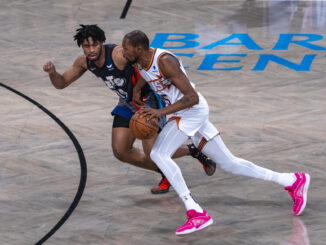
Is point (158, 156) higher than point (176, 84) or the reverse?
the reverse

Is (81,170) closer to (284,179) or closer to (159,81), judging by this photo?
(159,81)

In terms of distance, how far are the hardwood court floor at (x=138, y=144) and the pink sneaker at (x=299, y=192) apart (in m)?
0.09

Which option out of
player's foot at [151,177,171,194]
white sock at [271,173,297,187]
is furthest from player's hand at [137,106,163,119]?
white sock at [271,173,297,187]

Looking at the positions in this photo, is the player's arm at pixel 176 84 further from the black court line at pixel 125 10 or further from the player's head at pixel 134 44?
the black court line at pixel 125 10

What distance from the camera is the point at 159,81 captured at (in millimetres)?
6105

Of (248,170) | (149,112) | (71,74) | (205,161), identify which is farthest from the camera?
(205,161)

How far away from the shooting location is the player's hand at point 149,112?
6047 mm

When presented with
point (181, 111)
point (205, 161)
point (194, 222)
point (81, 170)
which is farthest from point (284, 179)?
point (81, 170)

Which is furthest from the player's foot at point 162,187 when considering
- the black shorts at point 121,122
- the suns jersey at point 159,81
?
the suns jersey at point 159,81

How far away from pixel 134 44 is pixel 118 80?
63 cm

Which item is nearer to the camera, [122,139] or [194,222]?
[194,222]

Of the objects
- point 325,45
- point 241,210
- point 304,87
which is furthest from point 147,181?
point 325,45

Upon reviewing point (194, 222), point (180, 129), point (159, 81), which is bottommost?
point (194, 222)

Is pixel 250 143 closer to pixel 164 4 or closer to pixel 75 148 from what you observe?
pixel 75 148
